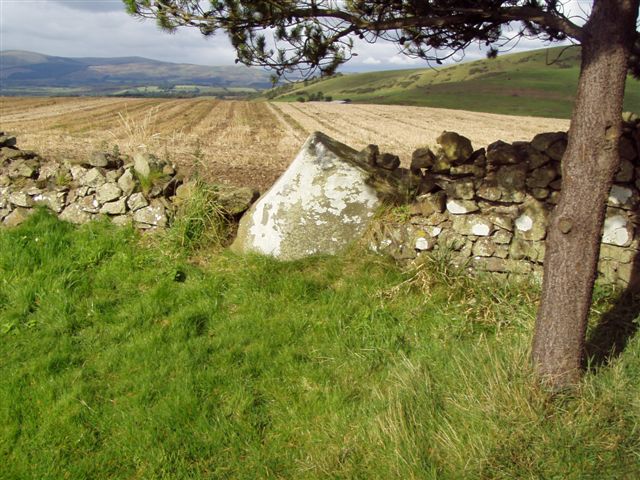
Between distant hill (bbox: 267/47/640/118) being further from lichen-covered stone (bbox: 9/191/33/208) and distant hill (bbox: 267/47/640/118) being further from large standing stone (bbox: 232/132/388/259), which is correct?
lichen-covered stone (bbox: 9/191/33/208)

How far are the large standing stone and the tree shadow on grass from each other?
8.62 feet

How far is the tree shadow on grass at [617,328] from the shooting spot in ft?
12.0

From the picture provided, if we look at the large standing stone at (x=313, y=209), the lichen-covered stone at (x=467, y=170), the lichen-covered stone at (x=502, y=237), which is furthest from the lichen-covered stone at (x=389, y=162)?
the lichen-covered stone at (x=502, y=237)

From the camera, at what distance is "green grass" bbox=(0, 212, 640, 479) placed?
2.90m

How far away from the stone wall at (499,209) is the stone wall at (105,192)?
94.0 inches

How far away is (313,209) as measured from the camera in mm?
5840

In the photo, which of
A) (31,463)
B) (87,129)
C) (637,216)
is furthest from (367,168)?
(87,129)

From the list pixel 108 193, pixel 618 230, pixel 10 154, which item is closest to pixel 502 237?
pixel 618 230

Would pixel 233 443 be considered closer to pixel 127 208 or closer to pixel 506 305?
pixel 506 305

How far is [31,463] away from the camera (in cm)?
313

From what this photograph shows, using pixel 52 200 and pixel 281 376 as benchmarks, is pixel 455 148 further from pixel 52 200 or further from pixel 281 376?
pixel 52 200

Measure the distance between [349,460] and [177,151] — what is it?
12159 millimetres

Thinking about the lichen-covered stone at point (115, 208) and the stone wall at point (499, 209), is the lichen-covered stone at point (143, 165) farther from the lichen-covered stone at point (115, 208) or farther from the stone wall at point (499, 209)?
the stone wall at point (499, 209)

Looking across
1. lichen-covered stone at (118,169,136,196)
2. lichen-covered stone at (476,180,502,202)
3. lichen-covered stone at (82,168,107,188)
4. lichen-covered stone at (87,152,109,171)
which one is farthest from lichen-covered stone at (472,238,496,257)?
lichen-covered stone at (87,152,109,171)
